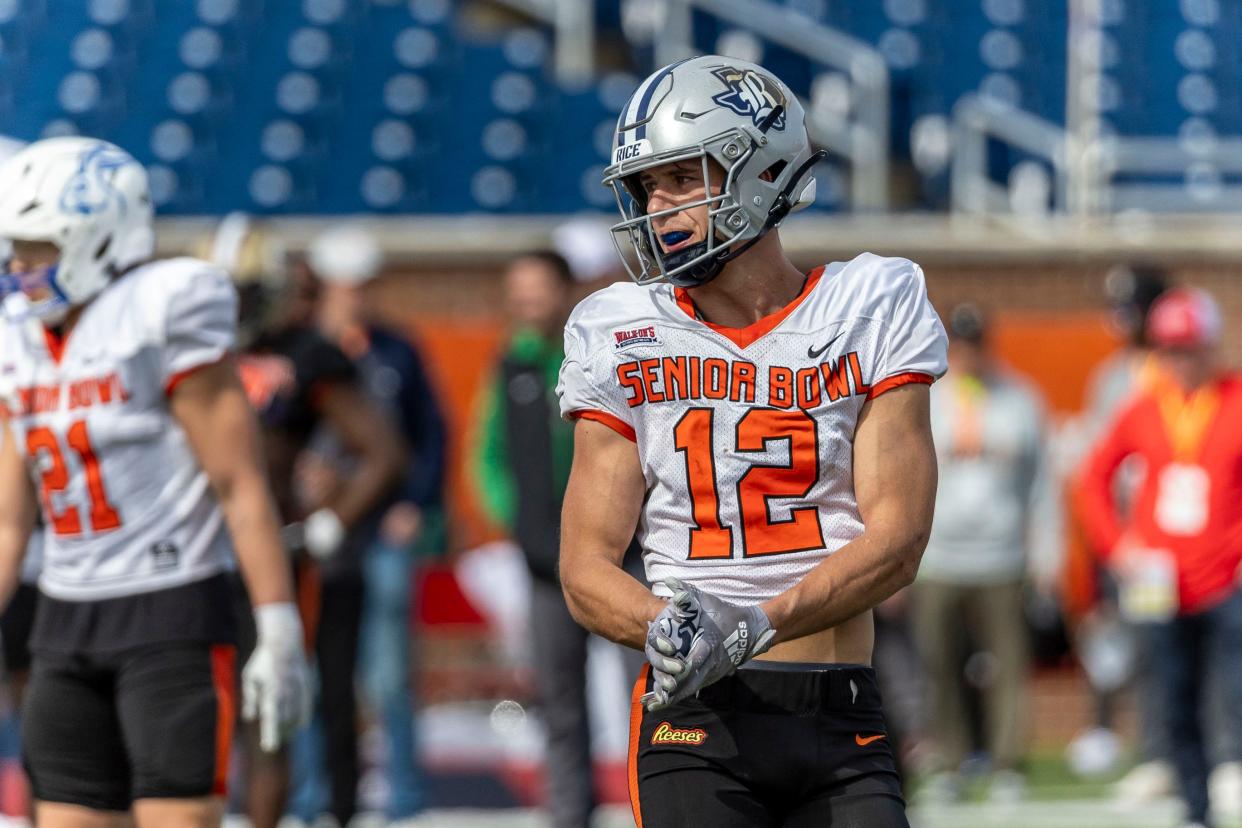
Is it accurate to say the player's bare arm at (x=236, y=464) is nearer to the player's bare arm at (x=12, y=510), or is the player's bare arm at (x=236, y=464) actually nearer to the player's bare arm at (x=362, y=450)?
the player's bare arm at (x=12, y=510)

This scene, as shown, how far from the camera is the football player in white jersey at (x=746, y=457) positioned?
10.5 feet

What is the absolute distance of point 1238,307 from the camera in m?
11.2

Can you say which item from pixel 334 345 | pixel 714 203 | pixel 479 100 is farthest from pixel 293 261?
pixel 479 100

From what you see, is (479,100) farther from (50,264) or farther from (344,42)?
(50,264)

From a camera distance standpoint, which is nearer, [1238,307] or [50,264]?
[50,264]

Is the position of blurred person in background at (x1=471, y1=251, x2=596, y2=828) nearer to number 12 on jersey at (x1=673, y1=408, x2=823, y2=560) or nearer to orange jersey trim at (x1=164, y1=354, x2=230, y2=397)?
orange jersey trim at (x1=164, y1=354, x2=230, y2=397)

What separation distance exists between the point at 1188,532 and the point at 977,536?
1.81m

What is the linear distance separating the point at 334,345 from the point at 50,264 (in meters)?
1.90

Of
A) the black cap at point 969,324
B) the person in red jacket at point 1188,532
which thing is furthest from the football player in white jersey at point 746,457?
the black cap at point 969,324

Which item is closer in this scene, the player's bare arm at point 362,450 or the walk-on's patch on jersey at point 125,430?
the walk-on's patch on jersey at point 125,430

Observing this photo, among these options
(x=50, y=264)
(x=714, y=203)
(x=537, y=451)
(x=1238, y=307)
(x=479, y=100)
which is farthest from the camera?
(x=479, y=100)

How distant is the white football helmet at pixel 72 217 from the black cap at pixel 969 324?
17.0ft

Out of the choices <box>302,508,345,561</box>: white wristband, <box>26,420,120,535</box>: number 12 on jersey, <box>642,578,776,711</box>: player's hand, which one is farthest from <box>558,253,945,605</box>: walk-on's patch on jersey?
<box>302,508,345,561</box>: white wristband

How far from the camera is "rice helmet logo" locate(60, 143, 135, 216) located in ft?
14.1
